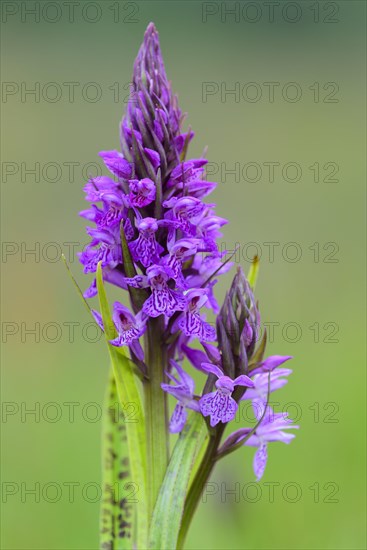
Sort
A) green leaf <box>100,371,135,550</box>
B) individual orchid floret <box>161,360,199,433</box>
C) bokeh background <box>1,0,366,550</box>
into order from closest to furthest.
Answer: individual orchid floret <box>161,360,199,433</box> < green leaf <box>100,371,135,550</box> < bokeh background <box>1,0,366,550</box>

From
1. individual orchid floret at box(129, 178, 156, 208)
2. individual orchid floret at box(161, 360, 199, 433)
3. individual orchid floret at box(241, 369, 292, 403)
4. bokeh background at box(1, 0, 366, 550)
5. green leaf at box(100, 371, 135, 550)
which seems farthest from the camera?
bokeh background at box(1, 0, 366, 550)

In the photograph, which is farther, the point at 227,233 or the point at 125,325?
the point at 227,233

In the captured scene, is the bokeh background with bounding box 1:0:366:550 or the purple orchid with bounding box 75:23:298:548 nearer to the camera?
the purple orchid with bounding box 75:23:298:548

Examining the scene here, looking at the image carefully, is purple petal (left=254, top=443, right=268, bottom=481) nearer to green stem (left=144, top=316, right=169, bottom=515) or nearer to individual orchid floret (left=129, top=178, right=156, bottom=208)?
green stem (left=144, top=316, right=169, bottom=515)

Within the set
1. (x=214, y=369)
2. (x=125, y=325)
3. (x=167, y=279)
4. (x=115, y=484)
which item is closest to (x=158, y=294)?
(x=167, y=279)

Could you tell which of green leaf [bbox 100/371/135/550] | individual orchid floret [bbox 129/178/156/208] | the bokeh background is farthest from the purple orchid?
the bokeh background

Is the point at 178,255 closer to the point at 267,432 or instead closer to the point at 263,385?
the point at 263,385

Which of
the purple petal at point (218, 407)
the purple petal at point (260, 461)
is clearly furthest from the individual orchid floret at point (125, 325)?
the purple petal at point (260, 461)
